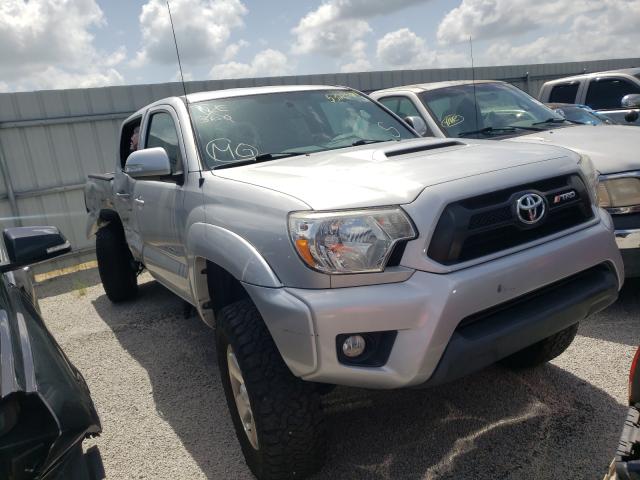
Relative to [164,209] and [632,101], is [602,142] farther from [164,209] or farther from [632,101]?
[164,209]

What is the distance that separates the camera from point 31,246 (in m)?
2.30

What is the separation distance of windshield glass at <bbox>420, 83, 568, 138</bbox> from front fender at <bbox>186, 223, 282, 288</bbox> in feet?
10.2

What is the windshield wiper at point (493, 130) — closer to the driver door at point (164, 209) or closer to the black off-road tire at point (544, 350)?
the black off-road tire at point (544, 350)

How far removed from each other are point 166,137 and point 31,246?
65.8 inches

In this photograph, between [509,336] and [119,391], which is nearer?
[509,336]

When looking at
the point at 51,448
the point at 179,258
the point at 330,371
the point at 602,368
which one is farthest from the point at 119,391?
the point at 602,368

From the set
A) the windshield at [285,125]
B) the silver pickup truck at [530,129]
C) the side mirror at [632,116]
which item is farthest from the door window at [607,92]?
the windshield at [285,125]

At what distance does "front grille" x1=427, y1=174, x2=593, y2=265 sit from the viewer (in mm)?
2148

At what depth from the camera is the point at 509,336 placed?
2.20 metres

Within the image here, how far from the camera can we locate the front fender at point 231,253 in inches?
89.9

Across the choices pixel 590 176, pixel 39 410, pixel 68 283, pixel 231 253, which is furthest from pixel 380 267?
pixel 68 283

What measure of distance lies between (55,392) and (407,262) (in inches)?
48.6

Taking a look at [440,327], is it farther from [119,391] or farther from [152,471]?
[119,391]

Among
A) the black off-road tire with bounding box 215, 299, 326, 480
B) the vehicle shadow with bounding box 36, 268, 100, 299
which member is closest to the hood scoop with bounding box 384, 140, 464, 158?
the black off-road tire with bounding box 215, 299, 326, 480
